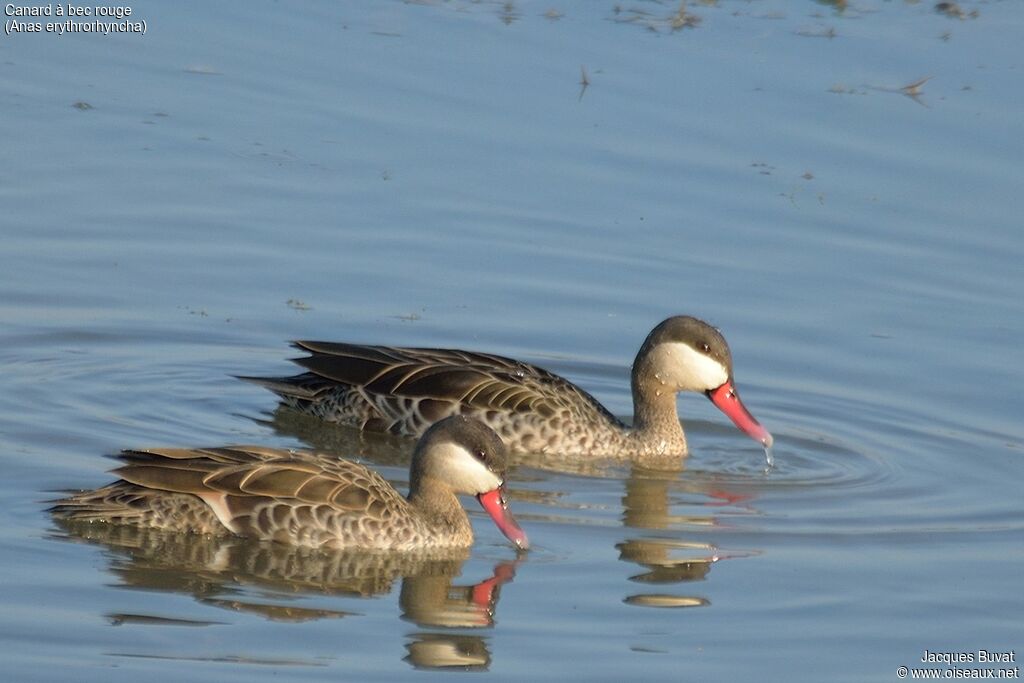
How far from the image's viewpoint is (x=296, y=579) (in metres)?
9.04

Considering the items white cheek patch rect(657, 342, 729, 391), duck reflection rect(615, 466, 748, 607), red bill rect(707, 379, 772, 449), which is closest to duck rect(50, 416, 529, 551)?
duck reflection rect(615, 466, 748, 607)

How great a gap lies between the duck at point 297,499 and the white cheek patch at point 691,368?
2.38 meters

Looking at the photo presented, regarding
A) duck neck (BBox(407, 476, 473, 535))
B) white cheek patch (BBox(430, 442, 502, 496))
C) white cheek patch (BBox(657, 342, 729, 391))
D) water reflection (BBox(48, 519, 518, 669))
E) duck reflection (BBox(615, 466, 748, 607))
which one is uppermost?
white cheek patch (BBox(657, 342, 729, 391))

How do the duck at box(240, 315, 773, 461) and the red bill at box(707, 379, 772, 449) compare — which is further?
the duck at box(240, 315, 773, 461)

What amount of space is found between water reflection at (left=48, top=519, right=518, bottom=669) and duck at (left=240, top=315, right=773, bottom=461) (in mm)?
2349

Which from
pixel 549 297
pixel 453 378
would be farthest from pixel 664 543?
pixel 549 297

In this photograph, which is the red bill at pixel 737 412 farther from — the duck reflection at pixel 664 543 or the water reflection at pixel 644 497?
the duck reflection at pixel 664 543

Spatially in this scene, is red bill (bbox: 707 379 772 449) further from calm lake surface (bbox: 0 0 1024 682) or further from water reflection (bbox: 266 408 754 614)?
water reflection (bbox: 266 408 754 614)

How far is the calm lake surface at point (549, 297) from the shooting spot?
8602mm


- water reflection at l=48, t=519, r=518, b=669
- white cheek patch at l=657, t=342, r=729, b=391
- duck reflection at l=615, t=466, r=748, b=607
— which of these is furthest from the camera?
white cheek patch at l=657, t=342, r=729, b=391

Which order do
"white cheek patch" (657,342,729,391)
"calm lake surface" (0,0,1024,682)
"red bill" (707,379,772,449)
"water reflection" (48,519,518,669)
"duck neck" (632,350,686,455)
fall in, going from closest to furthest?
"water reflection" (48,519,518,669) → "calm lake surface" (0,0,1024,682) → "red bill" (707,379,772,449) → "white cheek patch" (657,342,729,391) → "duck neck" (632,350,686,455)

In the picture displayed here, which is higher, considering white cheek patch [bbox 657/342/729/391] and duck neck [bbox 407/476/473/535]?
white cheek patch [bbox 657/342/729/391]

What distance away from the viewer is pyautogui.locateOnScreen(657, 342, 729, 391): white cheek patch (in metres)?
11.9

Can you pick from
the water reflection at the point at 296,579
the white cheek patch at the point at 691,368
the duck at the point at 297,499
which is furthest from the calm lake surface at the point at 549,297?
Result: the white cheek patch at the point at 691,368
